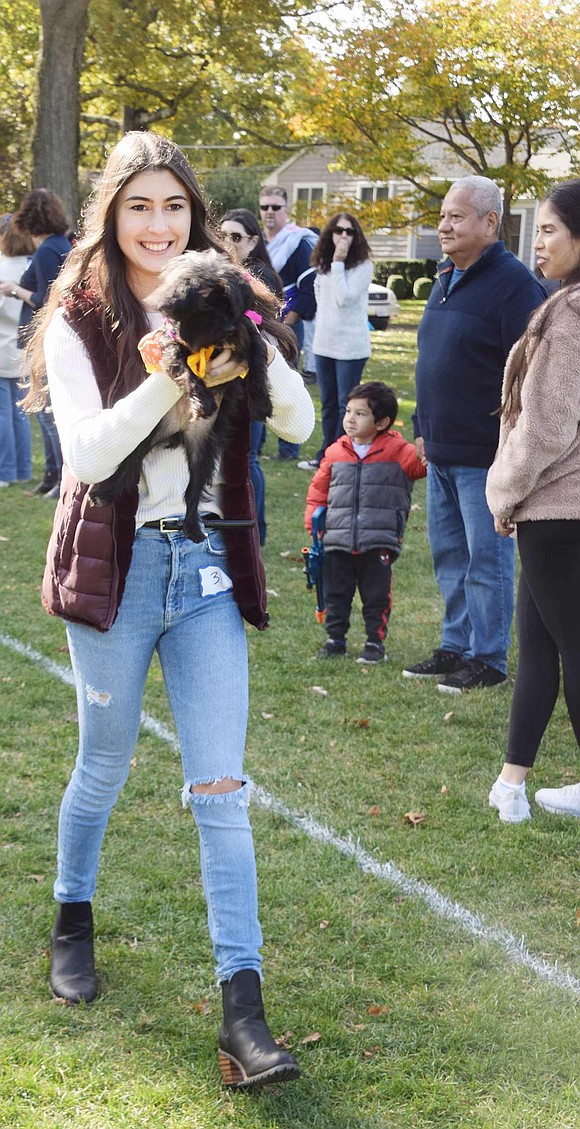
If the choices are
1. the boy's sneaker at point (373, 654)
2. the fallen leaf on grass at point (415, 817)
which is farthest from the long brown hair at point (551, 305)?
the boy's sneaker at point (373, 654)

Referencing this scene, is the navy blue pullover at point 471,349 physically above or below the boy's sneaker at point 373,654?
above

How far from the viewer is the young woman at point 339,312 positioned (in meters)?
10.6

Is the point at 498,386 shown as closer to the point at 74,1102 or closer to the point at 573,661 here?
Result: the point at 573,661

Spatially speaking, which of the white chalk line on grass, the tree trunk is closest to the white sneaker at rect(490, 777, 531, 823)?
the white chalk line on grass

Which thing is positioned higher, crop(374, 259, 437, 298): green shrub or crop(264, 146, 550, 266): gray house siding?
crop(264, 146, 550, 266): gray house siding

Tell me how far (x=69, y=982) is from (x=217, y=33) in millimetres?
26506

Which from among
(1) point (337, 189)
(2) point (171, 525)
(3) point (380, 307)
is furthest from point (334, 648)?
(1) point (337, 189)

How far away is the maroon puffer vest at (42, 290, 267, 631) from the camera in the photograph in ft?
9.53

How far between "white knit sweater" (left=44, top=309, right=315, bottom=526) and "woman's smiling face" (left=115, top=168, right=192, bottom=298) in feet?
0.50

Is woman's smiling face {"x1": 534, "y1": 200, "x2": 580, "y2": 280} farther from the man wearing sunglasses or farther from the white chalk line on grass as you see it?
the man wearing sunglasses

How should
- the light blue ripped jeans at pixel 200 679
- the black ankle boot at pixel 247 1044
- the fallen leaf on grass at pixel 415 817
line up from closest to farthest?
1. the black ankle boot at pixel 247 1044
2. the light blue ripped jeans at pixel 200 679
3. the fallen leaf on grass at pixel 415 817

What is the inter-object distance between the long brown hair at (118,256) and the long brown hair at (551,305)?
5.01 ft

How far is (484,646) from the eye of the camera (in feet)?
20.5

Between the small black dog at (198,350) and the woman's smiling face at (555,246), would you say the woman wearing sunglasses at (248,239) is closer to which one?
the woman's smiling face at (555,246)
